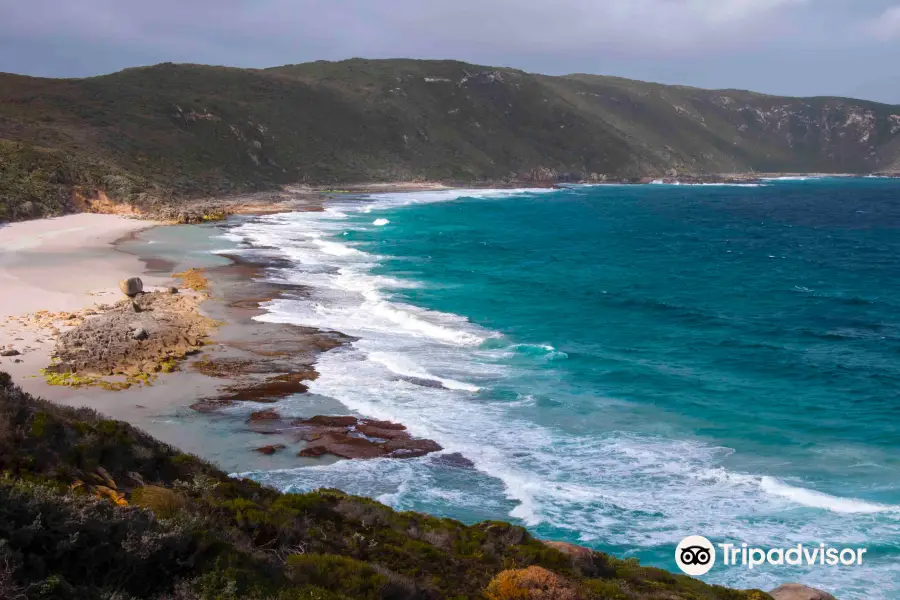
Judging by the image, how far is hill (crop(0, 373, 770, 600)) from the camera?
654 centimetres

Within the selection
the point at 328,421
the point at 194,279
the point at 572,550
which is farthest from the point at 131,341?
the point at 572,550

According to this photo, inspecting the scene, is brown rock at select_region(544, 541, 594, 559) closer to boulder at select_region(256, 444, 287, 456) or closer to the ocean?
the ocean

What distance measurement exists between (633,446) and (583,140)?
17417 cm

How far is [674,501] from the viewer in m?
15.8

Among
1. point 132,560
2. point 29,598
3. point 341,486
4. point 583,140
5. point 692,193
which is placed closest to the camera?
point 29,598

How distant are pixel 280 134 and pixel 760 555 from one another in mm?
129252

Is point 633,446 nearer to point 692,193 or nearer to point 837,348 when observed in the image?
point 837,348

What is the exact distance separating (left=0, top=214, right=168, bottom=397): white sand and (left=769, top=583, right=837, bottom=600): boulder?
59.6 ft

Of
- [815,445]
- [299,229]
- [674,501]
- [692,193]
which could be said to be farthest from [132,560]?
[692,193]

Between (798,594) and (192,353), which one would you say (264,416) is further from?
(798,594)

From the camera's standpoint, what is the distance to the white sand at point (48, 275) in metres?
22.5

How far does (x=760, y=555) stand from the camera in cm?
1373

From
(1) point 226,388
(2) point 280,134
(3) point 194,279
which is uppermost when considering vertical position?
(2) point 280,134

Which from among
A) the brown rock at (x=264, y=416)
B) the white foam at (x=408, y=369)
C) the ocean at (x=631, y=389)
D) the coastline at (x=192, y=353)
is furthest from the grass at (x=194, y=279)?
the brown rock at (x=264, y=416)
